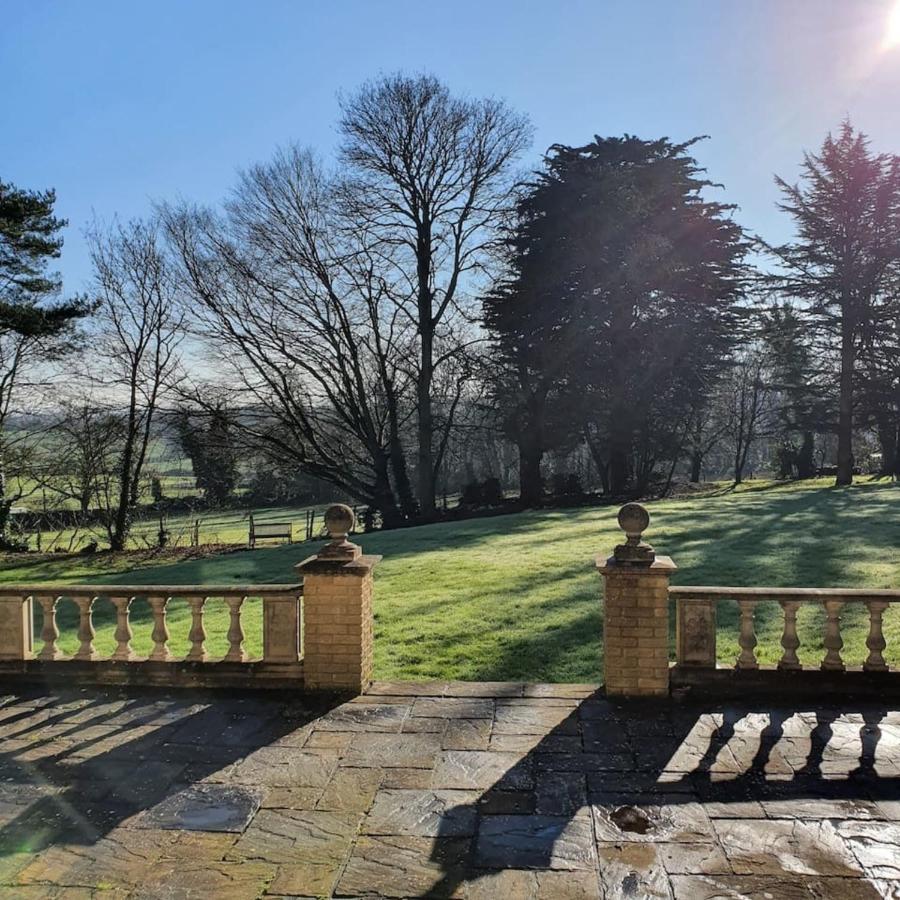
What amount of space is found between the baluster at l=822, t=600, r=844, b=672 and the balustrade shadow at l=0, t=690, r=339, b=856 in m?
3.52

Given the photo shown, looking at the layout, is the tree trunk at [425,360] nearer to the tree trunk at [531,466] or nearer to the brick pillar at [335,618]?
the tree trunk at [531,466]

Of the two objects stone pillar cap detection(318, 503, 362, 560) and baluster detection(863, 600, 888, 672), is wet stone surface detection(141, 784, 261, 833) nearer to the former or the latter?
stone pillar cap detection(318, 503, 362, 560)

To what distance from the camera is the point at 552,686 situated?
4938mm

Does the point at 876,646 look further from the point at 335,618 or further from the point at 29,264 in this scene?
the point at 29,264

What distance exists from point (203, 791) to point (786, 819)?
2904 mm

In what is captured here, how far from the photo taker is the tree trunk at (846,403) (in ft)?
75.5

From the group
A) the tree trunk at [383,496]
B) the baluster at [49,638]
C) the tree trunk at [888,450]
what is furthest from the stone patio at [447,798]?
the tree trunk at [888,450]

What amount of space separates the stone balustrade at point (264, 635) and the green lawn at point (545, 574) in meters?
1.03

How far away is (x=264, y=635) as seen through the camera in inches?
195

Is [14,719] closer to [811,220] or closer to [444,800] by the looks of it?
[444,800]

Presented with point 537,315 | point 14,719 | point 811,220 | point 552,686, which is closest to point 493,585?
point 552,686

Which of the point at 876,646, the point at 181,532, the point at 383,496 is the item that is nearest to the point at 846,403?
the point at 383,496

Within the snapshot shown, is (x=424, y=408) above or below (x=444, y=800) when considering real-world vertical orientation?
above

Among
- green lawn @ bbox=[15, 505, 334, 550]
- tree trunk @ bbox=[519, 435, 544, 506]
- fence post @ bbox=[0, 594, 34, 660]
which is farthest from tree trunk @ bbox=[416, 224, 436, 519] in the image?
fence post @ bbox=[0, 594, 34, 660]
